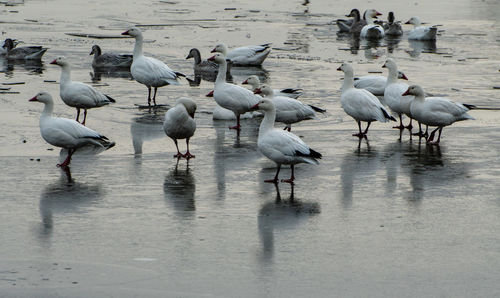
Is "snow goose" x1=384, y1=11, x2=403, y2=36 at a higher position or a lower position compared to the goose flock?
higher

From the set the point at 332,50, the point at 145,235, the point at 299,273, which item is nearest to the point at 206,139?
the point at 145,235

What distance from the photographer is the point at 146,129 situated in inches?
589

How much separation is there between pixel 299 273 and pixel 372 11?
25.1 metres

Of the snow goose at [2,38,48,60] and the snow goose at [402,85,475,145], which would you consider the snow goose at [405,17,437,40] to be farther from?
the snow goose at [402,85,475,145]

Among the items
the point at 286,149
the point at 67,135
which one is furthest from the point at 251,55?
the point at 286,149

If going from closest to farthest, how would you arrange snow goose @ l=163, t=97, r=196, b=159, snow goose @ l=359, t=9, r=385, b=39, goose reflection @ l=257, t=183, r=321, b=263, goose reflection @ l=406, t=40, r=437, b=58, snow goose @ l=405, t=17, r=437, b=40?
1. goose reflection @ l=257, t=183, r=321, b=263
2. snow goose @ l=163, t=97, r=196, b=159
3. goose reflection @ l=406, t=40, r=437, b=58
4. snow goose @ l=405, t=17, r=437, b=40
5. snow goose @ l=359, t=9, r=385, b=39

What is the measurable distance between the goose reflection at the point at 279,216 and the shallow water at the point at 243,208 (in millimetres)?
31

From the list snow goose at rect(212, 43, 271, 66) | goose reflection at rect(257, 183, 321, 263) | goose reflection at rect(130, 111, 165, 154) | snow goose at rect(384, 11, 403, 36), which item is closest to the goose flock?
goose reflection at rect(130, 111, 165, 154)

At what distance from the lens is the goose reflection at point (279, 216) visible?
9094 millimetres

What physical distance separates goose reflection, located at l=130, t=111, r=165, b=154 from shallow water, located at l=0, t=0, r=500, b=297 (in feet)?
0.12

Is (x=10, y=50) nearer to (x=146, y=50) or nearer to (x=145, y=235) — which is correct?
(x=146, y=50)

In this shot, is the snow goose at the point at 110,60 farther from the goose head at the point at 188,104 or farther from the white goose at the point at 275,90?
the goose head at the point at 188,104

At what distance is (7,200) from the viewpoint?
10438mm

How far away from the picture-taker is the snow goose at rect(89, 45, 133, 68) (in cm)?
2164
